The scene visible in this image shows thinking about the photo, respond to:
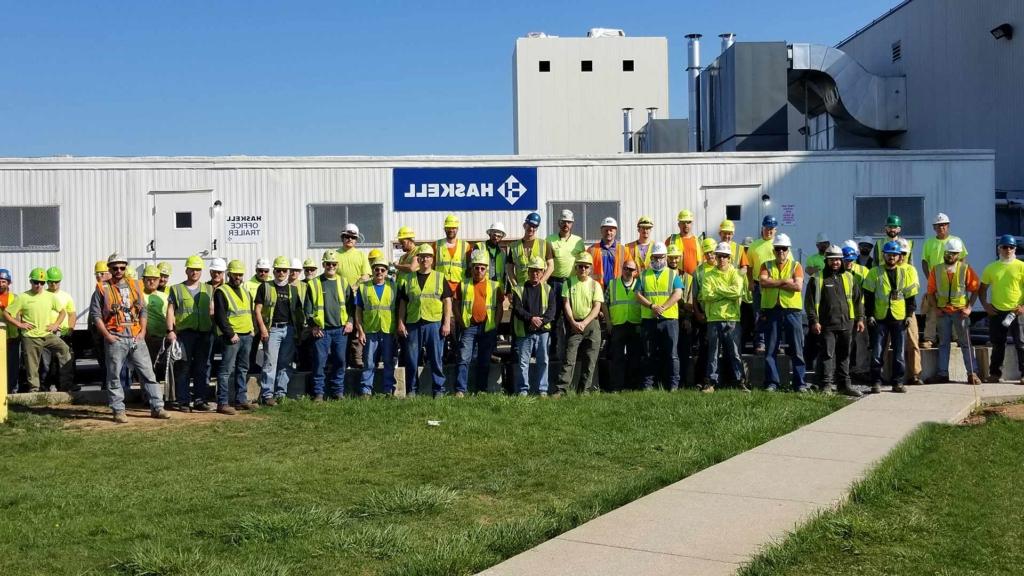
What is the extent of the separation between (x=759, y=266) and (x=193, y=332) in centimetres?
711

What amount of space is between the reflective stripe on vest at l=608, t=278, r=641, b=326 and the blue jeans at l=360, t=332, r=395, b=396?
9.03 ft

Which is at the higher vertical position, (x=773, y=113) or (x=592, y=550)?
(x=773, y=113)

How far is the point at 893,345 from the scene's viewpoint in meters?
12.7

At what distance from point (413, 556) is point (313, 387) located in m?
6.73

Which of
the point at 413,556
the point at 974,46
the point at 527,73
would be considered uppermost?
the point at 527,73

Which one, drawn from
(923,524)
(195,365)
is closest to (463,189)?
(195,365)

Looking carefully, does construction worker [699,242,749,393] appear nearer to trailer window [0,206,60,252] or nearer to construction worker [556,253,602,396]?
construction worker [556,253,602,396]

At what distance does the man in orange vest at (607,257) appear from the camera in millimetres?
13469

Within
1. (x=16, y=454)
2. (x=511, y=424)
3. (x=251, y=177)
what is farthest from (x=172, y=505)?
(x=251, y=177)

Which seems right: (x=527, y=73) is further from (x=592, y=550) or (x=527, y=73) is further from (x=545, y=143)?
(x=592, y=550)

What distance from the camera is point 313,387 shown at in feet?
40.2

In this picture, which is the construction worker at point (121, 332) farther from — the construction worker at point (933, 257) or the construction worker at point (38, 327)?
the construction worker at point (933, 257)

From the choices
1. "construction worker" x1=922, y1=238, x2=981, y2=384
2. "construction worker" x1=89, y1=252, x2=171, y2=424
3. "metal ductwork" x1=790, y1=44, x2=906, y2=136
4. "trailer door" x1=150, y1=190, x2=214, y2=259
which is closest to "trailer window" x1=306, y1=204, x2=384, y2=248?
"trailer door" x1=150, y1=190, x2=214, y2=259

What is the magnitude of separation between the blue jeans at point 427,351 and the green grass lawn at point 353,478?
634 millimetres
